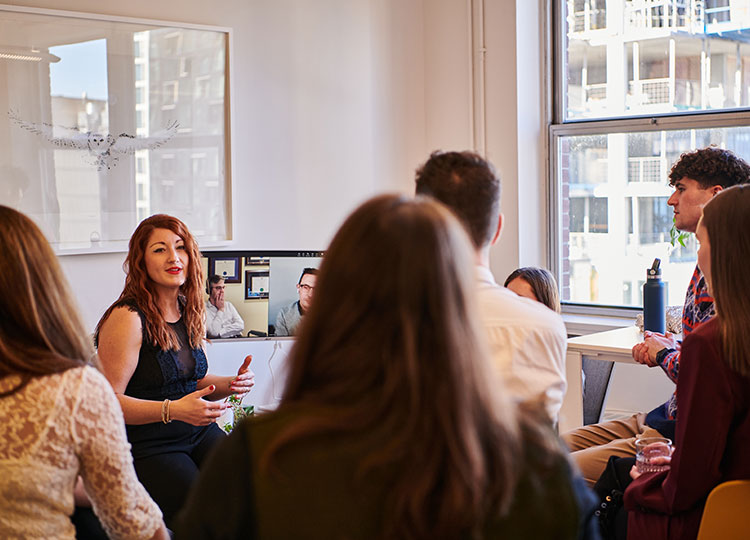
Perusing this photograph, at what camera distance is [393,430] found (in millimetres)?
882

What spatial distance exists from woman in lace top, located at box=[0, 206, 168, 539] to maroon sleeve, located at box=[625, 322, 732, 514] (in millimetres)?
1104

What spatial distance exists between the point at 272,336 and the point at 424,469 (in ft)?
9.44

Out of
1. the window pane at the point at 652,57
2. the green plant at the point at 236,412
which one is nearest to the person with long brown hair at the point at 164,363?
the green plant at the point at 236,412

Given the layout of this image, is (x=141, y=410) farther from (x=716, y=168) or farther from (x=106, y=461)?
(x=716, y=168)

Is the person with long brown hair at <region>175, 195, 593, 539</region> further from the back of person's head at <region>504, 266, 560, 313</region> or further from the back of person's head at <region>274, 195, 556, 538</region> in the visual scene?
the back of person's head at <region>504, 266, 560, 313</region>

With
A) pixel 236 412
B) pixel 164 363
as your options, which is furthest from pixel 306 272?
pixel 164 363

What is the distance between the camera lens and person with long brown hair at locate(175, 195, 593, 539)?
875mm

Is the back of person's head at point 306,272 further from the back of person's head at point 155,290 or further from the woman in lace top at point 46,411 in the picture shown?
the woman in lace top at point 46,411

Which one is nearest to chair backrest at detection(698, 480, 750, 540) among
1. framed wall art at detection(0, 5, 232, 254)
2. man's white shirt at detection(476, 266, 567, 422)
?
man's white shirt at detection(476, 266, 567, 422)

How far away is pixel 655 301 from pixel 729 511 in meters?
1.72

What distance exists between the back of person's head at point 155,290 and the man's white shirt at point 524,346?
1.34m

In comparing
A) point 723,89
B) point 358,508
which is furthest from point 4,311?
point 723,89

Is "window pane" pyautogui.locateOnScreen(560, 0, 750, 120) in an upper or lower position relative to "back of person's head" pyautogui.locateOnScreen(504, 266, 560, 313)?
upper

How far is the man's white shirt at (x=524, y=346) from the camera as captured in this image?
1.53 metres
